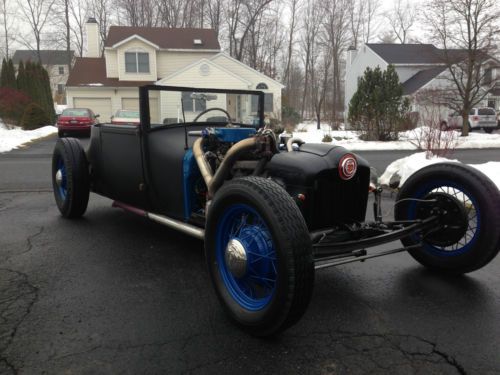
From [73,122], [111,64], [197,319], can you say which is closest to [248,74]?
[111,64]

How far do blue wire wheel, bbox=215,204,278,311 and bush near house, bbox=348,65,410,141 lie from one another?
54.7ft

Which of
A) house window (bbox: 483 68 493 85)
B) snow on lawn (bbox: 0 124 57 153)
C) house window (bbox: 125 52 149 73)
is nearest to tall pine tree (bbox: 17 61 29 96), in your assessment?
snow on lawn (bbox: 0 124 57 153)

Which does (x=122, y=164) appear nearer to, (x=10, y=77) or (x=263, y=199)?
(x=263, y=199)

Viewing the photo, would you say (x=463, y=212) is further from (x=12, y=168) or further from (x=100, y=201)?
(x=12, y=168)

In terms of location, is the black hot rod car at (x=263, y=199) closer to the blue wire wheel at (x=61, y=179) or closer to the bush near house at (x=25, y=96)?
the blue wire wheel at (x=61, y=179)

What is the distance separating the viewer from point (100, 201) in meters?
6.77

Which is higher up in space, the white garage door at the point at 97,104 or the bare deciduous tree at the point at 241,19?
the bare deciduous tree at the point at 241,19

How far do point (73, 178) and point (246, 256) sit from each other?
3.23 m

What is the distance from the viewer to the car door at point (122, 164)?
4477mm

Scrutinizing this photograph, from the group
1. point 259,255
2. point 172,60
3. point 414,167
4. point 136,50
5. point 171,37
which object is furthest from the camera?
point 171,37

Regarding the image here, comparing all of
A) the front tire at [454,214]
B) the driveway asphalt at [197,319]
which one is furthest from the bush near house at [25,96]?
the front tire at [454,214]

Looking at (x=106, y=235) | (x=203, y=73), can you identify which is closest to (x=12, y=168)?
(x=106, y=235)

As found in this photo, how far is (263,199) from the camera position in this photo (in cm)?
255

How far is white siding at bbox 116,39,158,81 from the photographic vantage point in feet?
96.2
